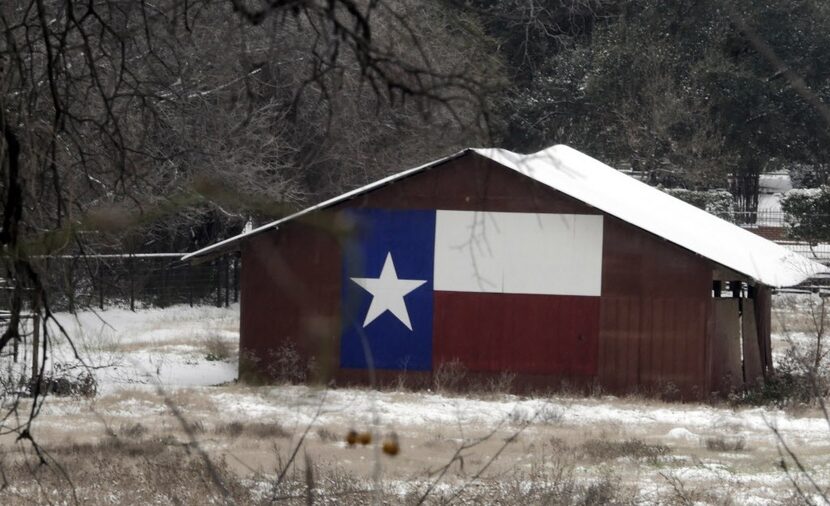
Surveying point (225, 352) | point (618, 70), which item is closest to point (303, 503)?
point (225, 352)

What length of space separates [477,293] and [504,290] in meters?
0.46

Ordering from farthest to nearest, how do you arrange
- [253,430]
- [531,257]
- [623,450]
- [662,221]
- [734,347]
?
1. [662,221]
2. [734,347]
3. [531,257]
4. [253,430]
5. [623,450]

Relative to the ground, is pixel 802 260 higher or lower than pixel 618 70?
lower

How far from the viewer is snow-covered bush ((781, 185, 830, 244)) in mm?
39312

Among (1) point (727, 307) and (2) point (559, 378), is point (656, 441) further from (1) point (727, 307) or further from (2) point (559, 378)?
(1) point (727, 307)

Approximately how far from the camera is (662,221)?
2206cm

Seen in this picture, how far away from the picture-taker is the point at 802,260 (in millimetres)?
24719

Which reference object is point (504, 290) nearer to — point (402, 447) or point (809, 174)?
point (402, 447)

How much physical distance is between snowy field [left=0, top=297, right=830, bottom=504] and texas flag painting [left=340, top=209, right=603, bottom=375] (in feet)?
3.22

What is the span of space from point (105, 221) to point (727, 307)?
16989 millimetres

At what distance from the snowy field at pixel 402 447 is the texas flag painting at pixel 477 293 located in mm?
981

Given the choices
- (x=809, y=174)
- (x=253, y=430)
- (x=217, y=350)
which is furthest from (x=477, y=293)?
(x=809, y=174)

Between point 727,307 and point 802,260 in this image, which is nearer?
point 727,307

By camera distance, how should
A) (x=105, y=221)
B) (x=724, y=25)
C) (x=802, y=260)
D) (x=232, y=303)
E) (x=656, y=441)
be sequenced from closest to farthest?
(x=105, y=221) < (x=656, y=441) < (x=802, y=260) < (x=232, y=303) < (x=724, y=25)
